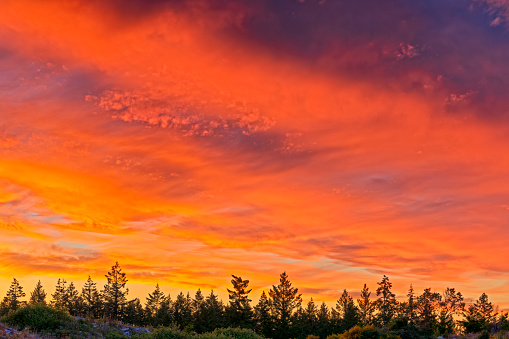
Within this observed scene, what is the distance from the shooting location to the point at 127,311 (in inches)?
3504

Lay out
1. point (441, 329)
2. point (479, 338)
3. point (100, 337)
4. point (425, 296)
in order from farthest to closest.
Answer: point (425, 296)
point (441, 329)
point (479, 338)
point (100, 337)

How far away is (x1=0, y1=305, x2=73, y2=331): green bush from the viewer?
1303 inches

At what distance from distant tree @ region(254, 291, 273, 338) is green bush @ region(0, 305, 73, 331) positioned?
47305mm

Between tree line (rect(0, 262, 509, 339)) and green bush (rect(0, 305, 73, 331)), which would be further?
tree line (rect(0, 262, 509, 339))

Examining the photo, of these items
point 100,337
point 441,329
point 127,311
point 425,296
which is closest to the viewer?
point 100,337

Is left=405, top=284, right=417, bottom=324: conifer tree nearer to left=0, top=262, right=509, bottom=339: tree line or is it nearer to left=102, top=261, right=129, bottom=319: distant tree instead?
left=0, top=262, right=509, bottom=339: tree line

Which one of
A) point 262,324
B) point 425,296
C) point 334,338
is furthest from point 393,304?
point 334,338

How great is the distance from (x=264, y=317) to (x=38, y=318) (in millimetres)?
52279

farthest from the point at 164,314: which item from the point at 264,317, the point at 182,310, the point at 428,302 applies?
the point at 428,302

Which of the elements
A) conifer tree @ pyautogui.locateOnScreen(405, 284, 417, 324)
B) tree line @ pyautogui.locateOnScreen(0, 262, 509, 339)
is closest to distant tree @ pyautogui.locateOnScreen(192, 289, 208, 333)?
tree line @ pyautogui.locateOnScreen(0, 262, 509, 339)

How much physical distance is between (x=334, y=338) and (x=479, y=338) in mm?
14416

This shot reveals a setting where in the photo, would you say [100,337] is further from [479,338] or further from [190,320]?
[190,320]

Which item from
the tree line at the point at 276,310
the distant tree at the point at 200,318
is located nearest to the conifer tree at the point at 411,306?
the tree line at the point at 276,310

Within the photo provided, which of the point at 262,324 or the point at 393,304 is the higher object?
the point at 393,304
